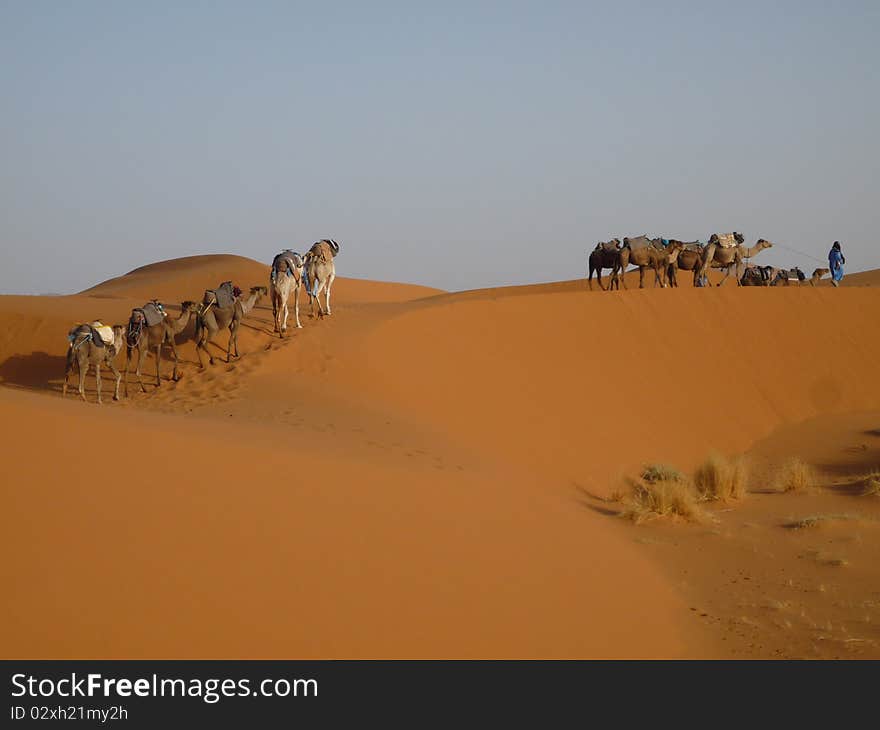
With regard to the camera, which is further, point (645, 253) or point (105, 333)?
point (645, 253)

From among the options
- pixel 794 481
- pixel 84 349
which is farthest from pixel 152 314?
pixel 794 481

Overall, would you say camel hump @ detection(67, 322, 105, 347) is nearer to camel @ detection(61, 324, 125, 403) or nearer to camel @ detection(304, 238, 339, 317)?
camel @ detection(61, 324, 125, 403)

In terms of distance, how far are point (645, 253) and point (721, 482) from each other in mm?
15085

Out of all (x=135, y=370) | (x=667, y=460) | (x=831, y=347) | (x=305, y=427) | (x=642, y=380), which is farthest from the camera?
(x=831, y=347)

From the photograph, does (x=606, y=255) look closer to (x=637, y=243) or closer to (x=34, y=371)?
(x=637, y=243)

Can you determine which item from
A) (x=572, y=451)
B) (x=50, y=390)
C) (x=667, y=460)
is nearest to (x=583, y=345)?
(x=667, y=460)

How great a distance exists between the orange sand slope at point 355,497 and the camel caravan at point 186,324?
68 centimetres

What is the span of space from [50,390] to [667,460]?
12626 mm

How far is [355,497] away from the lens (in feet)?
28.2

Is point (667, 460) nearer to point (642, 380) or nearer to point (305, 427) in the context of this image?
point (642, 380)

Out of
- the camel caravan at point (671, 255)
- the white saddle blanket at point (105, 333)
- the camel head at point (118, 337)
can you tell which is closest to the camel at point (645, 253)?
the camel caravan at point (671, 255)

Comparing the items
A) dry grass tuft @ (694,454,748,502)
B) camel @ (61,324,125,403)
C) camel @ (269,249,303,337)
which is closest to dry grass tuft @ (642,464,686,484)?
dry grass tuft @ (694,454,748,502)

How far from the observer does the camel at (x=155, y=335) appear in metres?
19.2

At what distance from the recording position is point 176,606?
546 centimetres
